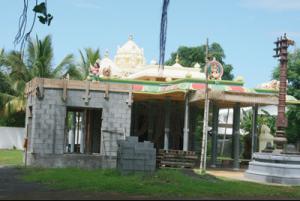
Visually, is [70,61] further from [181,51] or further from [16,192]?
[16,192]

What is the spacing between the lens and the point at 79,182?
559 inches

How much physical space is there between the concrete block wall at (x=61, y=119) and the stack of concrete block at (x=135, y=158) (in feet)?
13.8

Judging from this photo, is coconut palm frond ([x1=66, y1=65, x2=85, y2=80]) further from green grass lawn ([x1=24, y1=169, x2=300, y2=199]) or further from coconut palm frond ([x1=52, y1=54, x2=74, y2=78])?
green grass lawn ([x1=24, y1=169, x2=300, y2=199])

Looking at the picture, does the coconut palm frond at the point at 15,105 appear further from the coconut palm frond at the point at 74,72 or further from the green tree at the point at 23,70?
the coconut palm frond at the point at 74,72

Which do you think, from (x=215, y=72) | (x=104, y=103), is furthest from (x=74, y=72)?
(x=104, y=103)

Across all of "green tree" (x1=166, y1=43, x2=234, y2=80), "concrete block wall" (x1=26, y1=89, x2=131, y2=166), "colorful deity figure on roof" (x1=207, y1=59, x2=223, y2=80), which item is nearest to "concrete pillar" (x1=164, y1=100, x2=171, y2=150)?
"colorful deity figure on roof" (x1=207, y1=59, x2=223, y2=80)

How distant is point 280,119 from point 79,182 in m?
8.53

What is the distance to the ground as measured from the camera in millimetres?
11973

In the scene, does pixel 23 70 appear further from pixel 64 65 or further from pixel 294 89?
pixel 294 89

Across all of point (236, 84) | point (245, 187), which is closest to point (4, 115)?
point (236, 84)

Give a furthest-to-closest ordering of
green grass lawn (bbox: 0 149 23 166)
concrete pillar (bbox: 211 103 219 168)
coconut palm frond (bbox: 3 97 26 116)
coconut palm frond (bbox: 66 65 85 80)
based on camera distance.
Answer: coconut palm frond (bbox: 66 65 85 80)
coconut palm frond (bbox: 3 97 26 116)
concrete pillar (bbox: 211 103 219 168)
green grass lawn (bbox: 0 149 23 166)

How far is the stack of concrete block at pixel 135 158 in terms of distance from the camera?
17484 mm

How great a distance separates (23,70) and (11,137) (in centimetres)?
487

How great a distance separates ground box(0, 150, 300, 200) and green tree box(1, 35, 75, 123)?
21157 millimetres
